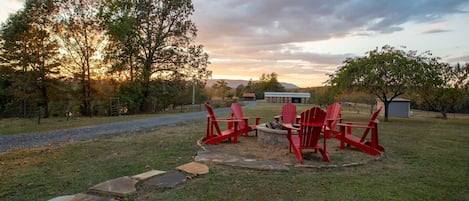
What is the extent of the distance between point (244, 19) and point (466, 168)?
11.3 metres

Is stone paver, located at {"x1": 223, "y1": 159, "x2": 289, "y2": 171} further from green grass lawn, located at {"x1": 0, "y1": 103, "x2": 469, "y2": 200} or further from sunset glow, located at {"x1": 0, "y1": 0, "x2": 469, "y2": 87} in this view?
sunset glow, located at {"x1": 0, "y1": 0, "x2": 469, "y2": 87}

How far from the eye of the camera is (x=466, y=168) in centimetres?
429

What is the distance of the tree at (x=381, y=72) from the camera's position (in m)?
12.0

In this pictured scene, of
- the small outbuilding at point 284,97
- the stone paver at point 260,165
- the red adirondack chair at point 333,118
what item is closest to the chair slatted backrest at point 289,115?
the red adirondack chair at point 333,118

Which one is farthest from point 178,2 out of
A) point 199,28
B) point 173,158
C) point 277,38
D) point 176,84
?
point 173,158

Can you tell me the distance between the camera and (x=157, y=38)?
20.2m

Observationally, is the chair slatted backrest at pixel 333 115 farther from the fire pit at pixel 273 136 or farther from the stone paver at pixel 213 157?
the stone paver at pixel 213 157

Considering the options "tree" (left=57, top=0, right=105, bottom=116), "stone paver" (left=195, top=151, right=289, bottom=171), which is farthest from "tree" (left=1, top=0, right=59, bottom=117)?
"stone paver" (left=195, top=151, right=289, bottom=171)

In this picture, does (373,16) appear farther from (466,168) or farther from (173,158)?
(173,158)

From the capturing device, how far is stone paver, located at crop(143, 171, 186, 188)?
3.15 m

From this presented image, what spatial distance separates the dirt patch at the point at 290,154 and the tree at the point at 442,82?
27.5 ft

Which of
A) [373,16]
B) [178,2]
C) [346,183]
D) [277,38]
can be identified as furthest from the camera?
[178,2]

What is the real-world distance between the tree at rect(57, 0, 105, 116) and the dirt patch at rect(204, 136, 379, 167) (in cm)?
1637

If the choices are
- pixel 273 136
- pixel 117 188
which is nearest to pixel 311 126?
pixel 273 136
